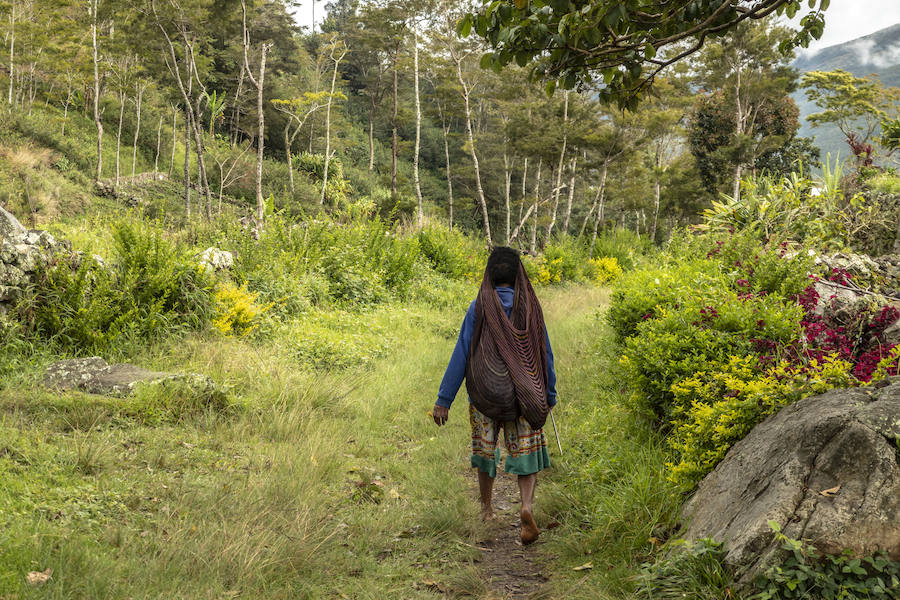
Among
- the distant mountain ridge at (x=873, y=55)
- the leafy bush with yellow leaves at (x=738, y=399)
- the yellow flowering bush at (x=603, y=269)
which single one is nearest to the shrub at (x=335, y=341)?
the leafy bush with yellow leaves at (x=738, y=399)

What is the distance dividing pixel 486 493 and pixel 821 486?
221 centimetres

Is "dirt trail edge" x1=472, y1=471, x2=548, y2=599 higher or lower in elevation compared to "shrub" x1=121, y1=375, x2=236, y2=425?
lower

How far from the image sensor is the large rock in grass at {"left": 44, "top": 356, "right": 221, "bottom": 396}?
4758mm

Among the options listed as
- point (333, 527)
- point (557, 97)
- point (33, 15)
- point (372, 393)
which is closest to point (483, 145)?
point (557, 97)

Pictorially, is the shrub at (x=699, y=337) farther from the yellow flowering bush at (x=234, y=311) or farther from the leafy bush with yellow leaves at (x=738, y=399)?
the yellow flowering bush at (x=234, y=311)

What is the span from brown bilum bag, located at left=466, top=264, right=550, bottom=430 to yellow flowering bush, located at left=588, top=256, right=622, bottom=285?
1510 cm

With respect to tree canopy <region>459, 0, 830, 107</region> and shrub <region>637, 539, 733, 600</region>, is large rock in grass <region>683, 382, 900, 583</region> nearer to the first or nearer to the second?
shrub <region>637, 539, 733, 600</region>

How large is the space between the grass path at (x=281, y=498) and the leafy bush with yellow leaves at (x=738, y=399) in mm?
355

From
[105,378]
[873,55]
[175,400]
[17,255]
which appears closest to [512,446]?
[175,400]

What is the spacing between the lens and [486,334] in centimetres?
385

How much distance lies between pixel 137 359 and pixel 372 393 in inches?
96.6

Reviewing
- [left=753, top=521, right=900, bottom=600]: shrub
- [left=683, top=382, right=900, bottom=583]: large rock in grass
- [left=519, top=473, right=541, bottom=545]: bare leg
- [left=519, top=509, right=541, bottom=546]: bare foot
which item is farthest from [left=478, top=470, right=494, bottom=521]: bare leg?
[left=753, top=521, right=900, bottom=600]: shrub

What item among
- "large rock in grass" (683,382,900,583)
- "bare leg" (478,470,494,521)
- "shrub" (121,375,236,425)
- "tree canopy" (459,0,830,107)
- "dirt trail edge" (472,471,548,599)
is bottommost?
"dirt trail edge" (472,471,548,599)

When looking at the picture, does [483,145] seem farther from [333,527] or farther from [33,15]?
[333,527]
